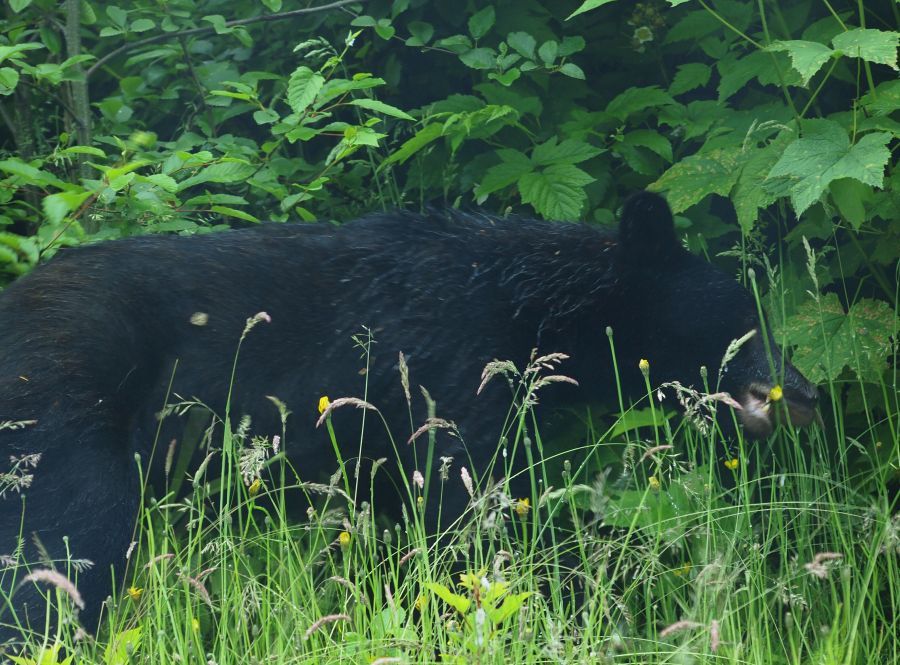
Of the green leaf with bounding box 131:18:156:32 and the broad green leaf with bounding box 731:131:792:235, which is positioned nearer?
the broad green leaf with bounding box 731:131:792:235

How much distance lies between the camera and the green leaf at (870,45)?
123 inches

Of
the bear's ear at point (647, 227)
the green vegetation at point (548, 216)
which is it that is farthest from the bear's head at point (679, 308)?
the green vegetation at point (548, 216)

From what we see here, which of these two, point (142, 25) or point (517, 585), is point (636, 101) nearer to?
point (142, 25)

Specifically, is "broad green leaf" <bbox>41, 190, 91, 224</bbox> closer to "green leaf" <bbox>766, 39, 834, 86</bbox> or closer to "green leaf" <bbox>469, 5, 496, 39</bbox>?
"green leaf" <bbox>469, 5, 496, 39</bbox>

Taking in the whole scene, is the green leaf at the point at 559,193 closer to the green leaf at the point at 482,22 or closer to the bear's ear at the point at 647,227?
the bear's ear at the point at 647,227

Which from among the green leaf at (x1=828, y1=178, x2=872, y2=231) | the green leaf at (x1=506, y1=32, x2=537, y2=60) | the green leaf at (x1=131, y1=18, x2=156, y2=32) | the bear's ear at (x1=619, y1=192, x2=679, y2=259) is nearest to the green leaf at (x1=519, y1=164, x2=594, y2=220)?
the bear's ear at (x1=619, y1=192, x2=679, y2=259)

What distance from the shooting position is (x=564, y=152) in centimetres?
435

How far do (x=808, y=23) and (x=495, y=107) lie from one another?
1263 millimetres

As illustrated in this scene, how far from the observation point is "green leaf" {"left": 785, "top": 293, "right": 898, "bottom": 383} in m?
3.57

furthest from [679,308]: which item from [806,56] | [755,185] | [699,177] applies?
[806,56]

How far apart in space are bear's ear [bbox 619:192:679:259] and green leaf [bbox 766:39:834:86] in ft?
2.63

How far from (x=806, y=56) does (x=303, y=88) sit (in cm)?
184

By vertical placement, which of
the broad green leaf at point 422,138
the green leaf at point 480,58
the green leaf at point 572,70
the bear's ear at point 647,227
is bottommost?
the bear's ear at point 647,227

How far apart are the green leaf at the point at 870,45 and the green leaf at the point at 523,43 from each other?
4.92 ft
